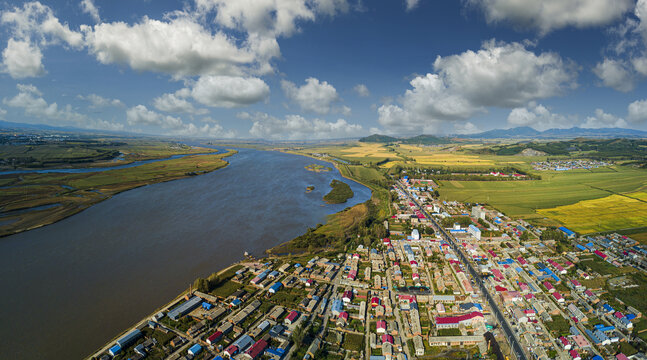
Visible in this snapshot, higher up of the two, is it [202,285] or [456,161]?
[456,161]

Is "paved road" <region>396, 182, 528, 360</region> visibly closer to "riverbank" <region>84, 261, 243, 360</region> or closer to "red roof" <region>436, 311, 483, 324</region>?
"red roof" <region>436, 311, 483, 324</region>

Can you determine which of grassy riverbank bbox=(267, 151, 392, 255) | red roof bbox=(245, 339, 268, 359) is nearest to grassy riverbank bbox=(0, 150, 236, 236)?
grassy riverbank bbox=(267, 151, 392, 255)

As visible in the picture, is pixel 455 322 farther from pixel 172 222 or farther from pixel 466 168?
pixel 466 168

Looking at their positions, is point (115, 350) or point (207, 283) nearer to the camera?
point (115, 350)

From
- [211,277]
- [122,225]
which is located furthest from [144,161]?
[211,277]

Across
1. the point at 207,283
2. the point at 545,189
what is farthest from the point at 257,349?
the point at 545,189

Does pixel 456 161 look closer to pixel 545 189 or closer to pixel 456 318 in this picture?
pixel 545 189

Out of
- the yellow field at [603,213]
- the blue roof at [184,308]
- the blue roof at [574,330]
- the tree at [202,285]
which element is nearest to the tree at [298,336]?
the blue roof at [184,308]
